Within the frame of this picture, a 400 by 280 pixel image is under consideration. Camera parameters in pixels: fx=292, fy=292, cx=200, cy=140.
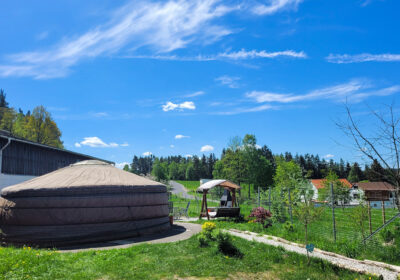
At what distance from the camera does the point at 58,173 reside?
938 centimetres

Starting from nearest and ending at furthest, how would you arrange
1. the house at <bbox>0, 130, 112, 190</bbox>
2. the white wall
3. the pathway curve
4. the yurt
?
the pathway curve
the yurt
the white wall
the house at <bbox>0, 130, 112, 190</bbox>

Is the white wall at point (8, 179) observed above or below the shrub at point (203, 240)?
above

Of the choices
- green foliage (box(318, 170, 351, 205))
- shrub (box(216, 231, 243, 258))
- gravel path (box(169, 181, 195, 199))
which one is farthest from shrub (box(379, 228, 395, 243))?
gravel path (box(169, 181, 195, 199))

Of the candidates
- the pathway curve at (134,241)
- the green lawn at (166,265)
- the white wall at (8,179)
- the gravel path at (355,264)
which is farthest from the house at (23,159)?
the gravel path at (355,264)

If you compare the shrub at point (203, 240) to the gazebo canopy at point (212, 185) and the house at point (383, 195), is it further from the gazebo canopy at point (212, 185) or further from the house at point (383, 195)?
the gazebo canopy at point (212, 185)

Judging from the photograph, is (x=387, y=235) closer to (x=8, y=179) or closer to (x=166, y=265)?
(x=166, y=265)

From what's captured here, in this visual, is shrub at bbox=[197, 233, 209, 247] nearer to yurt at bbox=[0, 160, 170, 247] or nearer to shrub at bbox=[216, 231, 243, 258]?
shrub at bbox=[216, 231, 243, 258]

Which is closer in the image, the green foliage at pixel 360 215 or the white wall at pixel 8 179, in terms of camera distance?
the green foliage at pixel 360 215

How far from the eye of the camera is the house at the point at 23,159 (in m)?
13.5

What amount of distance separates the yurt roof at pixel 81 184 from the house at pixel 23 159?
5.75 m

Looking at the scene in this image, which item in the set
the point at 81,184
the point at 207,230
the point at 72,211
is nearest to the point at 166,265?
the point at 207,230

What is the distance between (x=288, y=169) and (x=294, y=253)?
25.3 m

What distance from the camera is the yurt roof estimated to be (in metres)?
7.97

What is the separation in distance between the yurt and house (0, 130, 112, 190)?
5714 mm
